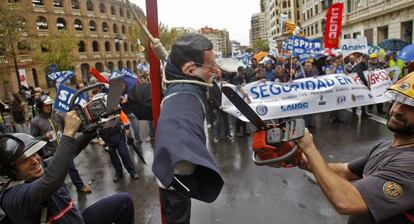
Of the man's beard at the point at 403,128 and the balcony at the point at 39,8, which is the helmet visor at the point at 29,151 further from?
the balcony at the point at 39,8

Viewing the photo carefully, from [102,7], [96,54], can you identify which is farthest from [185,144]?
[102,7]

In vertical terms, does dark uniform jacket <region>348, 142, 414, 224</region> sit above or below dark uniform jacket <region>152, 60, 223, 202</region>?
below

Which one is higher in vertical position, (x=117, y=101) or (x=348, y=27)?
(x=348, y=27)

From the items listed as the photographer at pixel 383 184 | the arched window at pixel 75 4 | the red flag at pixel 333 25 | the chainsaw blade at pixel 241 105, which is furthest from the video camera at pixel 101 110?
the arched window at pixel 75 4

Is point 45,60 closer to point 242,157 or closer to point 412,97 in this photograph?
point 242,157

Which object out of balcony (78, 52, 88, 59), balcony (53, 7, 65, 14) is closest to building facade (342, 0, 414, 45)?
balcony (78, 52, 88, 59)

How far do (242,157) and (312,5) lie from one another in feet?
169

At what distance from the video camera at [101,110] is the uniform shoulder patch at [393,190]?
1.69m

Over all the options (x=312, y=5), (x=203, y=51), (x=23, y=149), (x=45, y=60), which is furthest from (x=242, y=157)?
(x=312, y=5)

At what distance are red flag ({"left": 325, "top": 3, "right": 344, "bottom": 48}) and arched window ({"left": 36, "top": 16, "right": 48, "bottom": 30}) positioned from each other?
39.7 metres

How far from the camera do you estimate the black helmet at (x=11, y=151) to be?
7.73ft

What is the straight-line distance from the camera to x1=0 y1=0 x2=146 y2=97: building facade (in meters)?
37.4

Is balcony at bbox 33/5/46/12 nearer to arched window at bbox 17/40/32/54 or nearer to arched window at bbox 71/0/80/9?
arched window at bbox 71/0/80/9

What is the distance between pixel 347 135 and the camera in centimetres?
803
